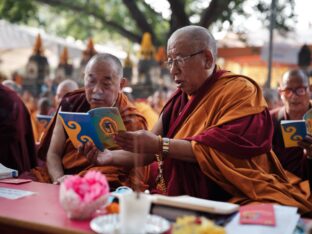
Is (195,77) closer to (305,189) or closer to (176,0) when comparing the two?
(305,189)

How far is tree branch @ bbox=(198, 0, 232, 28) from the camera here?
954cm

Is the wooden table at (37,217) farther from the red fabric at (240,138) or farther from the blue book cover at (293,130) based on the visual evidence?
the blue book cover at (293,130)

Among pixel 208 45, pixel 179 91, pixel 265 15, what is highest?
pixel 265 15

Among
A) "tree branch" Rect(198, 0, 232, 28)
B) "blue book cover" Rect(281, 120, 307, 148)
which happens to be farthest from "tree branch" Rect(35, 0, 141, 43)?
"blue book cover" Rect(281, 120, 307, 148)

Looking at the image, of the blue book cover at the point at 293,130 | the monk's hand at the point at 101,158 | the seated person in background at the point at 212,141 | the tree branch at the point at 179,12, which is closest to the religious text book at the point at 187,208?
the seated person in background at the point at 212,141

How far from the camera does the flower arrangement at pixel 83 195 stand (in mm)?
1777

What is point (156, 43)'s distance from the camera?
1079 centimetres

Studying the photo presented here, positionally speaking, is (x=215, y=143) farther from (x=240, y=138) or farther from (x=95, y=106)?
(x=95, y=106)

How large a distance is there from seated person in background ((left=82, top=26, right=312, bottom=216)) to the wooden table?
→ 1.70 feet

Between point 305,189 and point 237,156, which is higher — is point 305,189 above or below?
below

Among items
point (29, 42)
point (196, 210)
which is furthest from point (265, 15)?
point (196, 210)

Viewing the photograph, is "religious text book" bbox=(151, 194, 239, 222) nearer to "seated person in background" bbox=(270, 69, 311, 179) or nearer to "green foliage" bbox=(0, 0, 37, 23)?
"seated person in background" bbox=(270, 69, 311, 179)

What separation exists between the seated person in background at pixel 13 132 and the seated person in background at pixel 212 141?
1129 millimetres

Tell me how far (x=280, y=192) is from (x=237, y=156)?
0.30 meters
